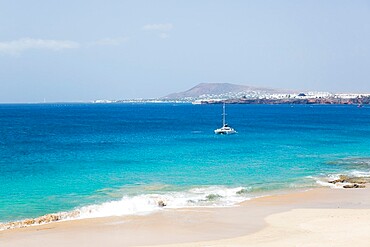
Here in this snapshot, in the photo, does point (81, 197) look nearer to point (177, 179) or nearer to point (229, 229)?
point (177, 179)

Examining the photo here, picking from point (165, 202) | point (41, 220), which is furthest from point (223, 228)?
point (41, 220)

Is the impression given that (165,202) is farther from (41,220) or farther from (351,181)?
(351,181)

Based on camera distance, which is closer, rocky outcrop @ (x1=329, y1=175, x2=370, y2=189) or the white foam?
the white foam

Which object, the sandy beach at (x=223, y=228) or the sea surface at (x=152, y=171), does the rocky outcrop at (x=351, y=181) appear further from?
the sandy beach at (x=223, y=228)

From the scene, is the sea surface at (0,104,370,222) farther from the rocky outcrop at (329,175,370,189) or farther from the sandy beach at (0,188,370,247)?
the sandy beach at (0,188,370,247)

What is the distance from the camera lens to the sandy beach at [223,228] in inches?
743

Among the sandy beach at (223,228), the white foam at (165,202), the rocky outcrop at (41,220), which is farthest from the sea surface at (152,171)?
the sandy beach at (223,228)

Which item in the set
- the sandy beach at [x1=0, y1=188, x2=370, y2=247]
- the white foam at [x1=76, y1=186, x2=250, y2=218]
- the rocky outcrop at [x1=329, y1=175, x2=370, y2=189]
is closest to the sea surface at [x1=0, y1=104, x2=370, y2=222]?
the white foam at [x1=76, y1=186, x2=250, y2=218]

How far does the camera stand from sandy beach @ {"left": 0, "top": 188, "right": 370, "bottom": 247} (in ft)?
61.9

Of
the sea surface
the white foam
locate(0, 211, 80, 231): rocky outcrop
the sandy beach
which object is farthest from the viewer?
the sea surface

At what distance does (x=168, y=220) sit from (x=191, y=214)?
163 cm

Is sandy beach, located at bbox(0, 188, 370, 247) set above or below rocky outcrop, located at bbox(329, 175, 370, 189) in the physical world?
above

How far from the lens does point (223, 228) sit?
835 inches

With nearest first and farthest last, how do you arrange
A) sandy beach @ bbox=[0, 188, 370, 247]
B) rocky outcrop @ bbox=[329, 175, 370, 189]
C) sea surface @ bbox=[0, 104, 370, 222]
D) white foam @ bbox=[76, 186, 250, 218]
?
sandy beach @ bbox=[0, 188, 370, 247] → white foam @ bbox=[76, 186, 250, 218] → sea surface @ bbox=[0, 104, 370, 222] → rocky outcrop @ bbox=[329, 175, 370, 189]
